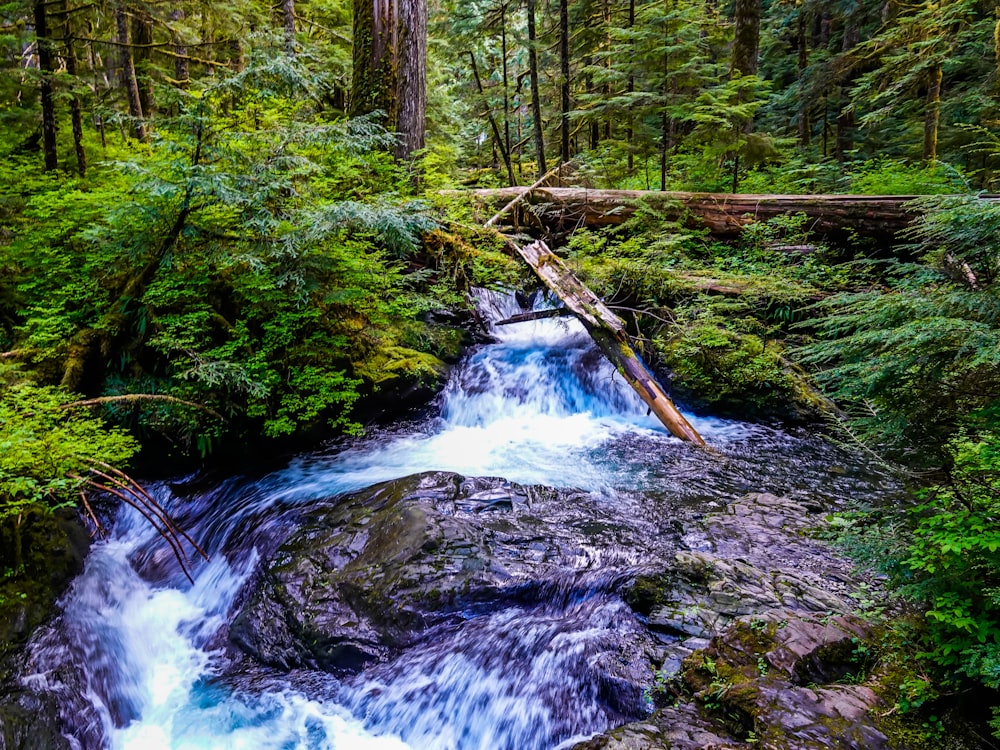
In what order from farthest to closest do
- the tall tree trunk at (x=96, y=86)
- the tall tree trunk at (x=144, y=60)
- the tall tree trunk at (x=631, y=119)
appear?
the tall tree trunk at (x=144, y=60)
the tall tree trunk at (x=631, y=119)
the tall tree trunk at (x=96, y=86)

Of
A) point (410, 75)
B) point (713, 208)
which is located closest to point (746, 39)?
point (713, 208)

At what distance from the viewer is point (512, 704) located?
3.54 metres

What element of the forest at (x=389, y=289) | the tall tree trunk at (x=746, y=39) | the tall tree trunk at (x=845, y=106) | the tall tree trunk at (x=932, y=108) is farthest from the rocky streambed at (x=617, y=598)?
the tall tree trunk at (x=845, y=106)

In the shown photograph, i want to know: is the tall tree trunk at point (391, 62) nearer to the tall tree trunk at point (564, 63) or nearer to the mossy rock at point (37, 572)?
the tall tree trunk at point (564, 63)

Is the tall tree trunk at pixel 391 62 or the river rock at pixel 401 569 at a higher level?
the tall tree trunk at pixel 391 62

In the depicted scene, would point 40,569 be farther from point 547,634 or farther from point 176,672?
point 547,634

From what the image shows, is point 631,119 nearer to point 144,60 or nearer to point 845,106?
point 845,106

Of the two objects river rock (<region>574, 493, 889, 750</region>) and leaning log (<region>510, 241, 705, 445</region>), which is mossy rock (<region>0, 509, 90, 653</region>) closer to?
river rock (<region>574, 493, 889, 750</region>)

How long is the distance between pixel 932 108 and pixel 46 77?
1530 centimetres

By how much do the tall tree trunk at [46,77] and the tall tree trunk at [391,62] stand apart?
415cm

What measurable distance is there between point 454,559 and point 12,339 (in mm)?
6360

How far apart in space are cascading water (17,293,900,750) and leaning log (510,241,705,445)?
379 millimetres

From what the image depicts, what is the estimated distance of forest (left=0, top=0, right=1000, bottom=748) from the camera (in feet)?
8.38

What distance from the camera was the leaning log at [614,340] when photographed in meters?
6.99
